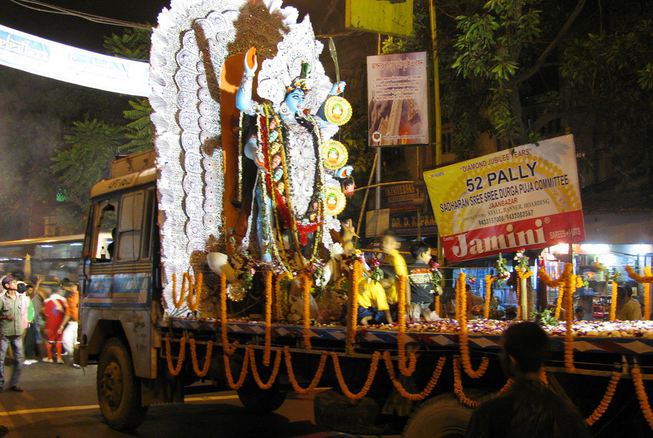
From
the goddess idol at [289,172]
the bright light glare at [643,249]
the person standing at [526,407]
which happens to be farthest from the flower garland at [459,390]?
the bright light glare at [643,249]

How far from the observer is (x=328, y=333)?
228 inches

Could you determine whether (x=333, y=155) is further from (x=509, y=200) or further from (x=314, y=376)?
(x=314, y=376)

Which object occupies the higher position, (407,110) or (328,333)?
(407,110)

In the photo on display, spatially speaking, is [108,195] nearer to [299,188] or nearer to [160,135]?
[160,135]

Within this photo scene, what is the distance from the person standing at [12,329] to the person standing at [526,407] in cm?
997

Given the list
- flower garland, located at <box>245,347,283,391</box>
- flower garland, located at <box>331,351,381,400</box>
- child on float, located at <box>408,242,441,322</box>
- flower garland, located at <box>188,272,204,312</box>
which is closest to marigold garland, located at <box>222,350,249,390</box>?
flower garland, located at <box>245,347,283,391</box>

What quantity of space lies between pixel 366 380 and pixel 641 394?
7.29ft

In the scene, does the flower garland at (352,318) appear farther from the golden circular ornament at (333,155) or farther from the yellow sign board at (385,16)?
the yellow sign board at (385,16)

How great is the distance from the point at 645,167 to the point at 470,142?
131 inches

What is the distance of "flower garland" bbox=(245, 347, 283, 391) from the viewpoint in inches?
245

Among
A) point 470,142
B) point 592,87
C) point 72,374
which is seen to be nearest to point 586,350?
point 592,87

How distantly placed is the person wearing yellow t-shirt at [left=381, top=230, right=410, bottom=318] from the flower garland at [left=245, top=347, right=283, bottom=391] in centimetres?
138

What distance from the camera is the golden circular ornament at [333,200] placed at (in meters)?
9.46

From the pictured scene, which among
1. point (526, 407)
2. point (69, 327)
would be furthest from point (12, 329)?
point (526, 407)
